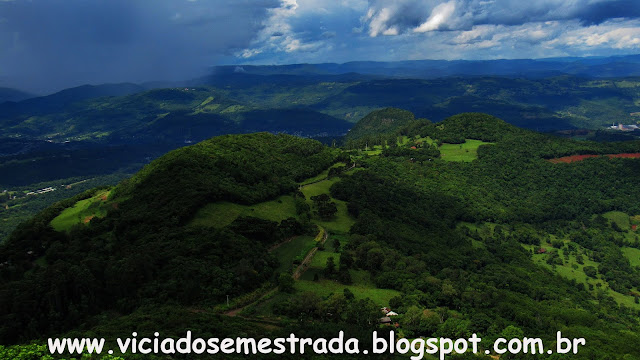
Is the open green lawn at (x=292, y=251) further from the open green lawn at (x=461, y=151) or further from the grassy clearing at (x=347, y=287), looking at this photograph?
the open green lawn at (x=461, y=151)

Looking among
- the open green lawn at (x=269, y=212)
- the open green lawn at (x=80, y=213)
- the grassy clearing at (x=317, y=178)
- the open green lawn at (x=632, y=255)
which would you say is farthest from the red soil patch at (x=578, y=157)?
the open green lawn at (x=80, y=213)

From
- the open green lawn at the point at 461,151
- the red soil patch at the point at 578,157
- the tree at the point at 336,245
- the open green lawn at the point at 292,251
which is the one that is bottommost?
the red soil patch at the point at 578,157

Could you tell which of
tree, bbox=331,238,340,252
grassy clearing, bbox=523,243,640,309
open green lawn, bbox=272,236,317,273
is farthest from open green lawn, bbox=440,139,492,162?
open green lawn, bbox=272,236,317,273

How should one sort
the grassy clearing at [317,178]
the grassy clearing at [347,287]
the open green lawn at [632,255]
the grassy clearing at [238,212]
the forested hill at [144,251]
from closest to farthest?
the forested hill at [144,251], the grassy clearing at [347,287], the grassy clearing at [238,212], the open green lawn at [632,255], the grassy clearing at [317,178]

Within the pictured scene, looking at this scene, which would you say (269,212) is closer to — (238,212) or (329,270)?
(238,212)

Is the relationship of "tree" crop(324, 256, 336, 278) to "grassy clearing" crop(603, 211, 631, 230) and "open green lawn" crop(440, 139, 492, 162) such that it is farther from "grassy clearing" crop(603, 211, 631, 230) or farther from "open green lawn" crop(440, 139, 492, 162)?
"grassy clearing" crop(603, 211, 631, 230)

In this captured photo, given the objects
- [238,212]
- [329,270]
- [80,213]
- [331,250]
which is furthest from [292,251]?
[80,213]
